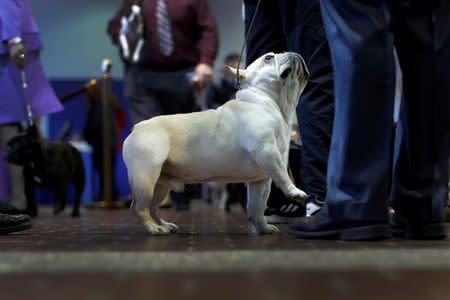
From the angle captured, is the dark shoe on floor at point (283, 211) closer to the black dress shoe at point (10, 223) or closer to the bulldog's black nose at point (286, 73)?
the bulldog's black nose at point (286, 73)

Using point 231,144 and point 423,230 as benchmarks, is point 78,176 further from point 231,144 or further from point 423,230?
point 423,230

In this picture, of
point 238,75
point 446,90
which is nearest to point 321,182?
point 238,75

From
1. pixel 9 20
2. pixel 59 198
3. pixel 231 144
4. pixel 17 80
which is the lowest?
pixel 59 198

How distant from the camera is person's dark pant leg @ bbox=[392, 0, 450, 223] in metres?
1.95

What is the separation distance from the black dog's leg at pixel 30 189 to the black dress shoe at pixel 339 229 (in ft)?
8.32

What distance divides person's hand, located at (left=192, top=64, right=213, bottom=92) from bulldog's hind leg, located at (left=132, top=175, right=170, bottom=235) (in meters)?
2.52

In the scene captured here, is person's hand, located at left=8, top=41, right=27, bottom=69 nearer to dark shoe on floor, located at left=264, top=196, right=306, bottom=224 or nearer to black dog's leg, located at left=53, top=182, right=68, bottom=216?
A: black dog's leg, located at left=53, top=182, right=68, bottom=216

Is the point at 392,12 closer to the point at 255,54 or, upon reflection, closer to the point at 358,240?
the point at 358,240

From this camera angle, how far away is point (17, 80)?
4.02m

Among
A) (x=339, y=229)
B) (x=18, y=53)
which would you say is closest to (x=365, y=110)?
(x=339, y=229)

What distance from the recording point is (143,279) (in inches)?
49.1

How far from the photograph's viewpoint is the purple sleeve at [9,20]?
382 centimetres

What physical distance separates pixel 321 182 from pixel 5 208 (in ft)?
4.30

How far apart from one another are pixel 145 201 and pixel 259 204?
14.4 inches
